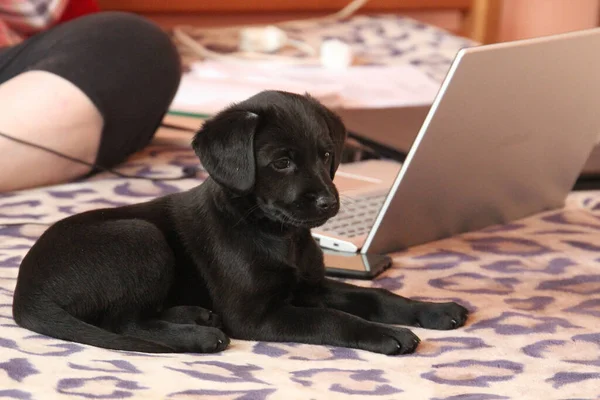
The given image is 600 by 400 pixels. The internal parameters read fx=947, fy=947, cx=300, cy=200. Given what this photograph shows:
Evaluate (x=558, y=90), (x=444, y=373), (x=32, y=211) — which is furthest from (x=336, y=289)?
(x=32, y=211)

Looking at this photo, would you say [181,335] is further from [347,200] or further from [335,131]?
[347,200]

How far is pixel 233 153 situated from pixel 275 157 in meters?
0.06

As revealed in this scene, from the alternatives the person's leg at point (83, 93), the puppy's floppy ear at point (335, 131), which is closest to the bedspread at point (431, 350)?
the person's leg at point (83, 93)

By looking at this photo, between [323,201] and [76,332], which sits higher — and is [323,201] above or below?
above

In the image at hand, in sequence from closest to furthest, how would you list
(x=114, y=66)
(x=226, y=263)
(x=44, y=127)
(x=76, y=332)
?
1. (x=76, y=332)
2. (x=226, y=263)
3. (x=44, y=127)
4. (x=114, y=66)

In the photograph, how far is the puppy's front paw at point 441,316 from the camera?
1.41 metres

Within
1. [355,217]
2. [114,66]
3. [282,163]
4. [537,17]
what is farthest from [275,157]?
[537,17]

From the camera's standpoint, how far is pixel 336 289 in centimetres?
148

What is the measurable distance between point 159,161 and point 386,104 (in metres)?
0.79

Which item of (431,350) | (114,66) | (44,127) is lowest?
(431,350)

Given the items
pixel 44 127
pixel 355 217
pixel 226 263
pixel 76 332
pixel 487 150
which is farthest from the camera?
pixel 44 127

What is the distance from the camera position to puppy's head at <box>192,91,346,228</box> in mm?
1302

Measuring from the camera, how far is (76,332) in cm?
127

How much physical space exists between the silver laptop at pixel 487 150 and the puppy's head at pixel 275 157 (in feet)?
1.05
